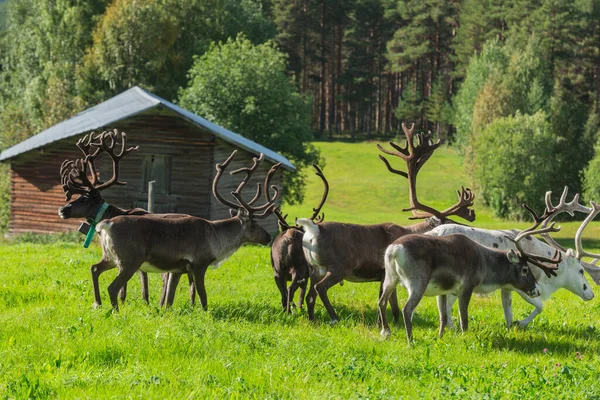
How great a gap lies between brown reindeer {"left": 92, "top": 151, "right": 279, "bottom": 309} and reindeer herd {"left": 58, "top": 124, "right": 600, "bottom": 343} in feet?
0.05

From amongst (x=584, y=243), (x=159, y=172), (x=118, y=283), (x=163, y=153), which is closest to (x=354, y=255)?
(x=118, y=283)

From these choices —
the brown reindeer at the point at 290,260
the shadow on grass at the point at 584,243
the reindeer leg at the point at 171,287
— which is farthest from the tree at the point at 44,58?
the reindeer leg at the point at 171,287

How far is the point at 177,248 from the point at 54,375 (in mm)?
3707

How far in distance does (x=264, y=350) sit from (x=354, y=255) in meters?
2.64

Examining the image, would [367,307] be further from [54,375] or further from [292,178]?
[292,178]

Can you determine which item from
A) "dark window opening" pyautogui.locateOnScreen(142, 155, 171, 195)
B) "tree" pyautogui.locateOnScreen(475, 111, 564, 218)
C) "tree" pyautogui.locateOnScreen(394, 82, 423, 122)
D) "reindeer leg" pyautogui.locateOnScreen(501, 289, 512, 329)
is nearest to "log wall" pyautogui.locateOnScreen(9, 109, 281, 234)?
"dark window opening" pyautogui.locateOnScreen(142, 155, 171, 195)

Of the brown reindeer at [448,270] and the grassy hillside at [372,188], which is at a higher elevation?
the brown reindeer at [448,270]

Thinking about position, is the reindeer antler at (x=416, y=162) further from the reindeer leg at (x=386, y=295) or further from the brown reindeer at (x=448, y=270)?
the reindeer leg at (x=386, y=295)

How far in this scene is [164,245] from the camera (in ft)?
35.6

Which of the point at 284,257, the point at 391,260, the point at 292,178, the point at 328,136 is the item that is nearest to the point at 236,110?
the point at 292,178

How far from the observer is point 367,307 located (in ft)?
40.3

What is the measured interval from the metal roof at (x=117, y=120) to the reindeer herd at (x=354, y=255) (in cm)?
1590

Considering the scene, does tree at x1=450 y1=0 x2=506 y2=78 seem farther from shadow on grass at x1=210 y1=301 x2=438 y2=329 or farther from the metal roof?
shadow on grass at x1=210 y1=301 x2=438 y2=329

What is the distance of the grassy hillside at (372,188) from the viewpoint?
56375 millimetres
